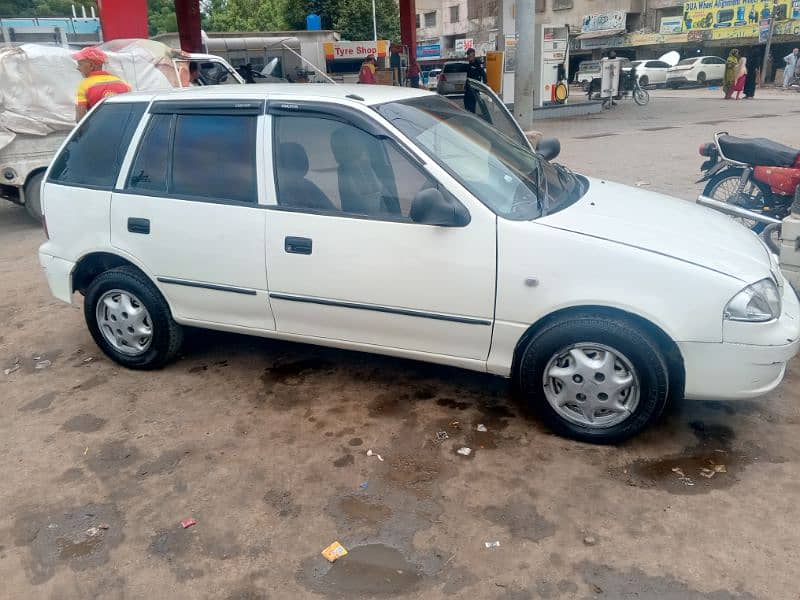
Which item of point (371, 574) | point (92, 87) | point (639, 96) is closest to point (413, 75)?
point (639, 96)

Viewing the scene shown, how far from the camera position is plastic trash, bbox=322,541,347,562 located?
281cm

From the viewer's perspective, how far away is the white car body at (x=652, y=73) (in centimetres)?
3456

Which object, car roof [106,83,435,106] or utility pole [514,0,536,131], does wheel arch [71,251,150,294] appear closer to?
car roof [106,83,435,106]

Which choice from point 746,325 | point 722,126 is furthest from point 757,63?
point 746,325

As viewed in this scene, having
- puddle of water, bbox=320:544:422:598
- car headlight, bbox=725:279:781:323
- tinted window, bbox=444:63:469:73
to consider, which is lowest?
puddle of water, bbox=320:544:422:598

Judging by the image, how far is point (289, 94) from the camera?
12.9 feet

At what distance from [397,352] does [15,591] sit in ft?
6.79

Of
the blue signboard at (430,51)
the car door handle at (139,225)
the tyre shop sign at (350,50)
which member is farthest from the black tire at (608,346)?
the blue signboard at (430,51)

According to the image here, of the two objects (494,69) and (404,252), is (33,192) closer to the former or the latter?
(404,252)

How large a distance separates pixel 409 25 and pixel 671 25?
23.9m

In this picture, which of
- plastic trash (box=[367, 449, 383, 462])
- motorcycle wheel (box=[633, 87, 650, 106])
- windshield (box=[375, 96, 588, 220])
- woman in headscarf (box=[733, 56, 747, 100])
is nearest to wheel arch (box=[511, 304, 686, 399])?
windshield (box=[375, 96, 588, 220])

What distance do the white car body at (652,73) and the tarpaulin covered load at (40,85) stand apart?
101 feet

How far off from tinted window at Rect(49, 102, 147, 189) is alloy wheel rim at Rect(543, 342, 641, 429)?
2.99m

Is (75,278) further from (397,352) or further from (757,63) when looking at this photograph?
(757,63)
